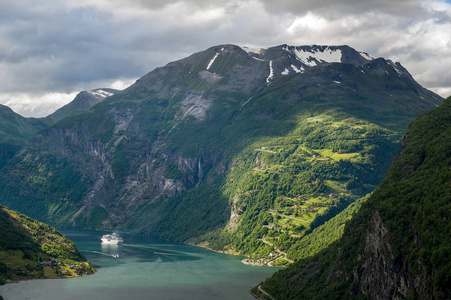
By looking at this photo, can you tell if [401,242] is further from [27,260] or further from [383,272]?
[27,260]

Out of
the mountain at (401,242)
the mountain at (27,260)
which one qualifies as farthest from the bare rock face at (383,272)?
the mountain at (27,260)

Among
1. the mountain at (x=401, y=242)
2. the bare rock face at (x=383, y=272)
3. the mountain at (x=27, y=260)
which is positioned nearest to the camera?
the mountain at (x=401, y=242)

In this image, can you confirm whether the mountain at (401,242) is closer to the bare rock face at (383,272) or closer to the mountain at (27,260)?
the bare rock face at (383,272)

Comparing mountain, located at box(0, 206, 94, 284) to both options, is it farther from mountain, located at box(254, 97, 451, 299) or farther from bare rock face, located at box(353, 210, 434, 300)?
bare rock face, located at box(353, 210, 434, 300)

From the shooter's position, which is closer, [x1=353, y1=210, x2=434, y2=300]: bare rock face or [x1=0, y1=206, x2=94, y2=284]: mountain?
[x1=353, y1=210, x2=434, y2=300]: bare rock face

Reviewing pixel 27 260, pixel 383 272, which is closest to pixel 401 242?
pixel 383 272

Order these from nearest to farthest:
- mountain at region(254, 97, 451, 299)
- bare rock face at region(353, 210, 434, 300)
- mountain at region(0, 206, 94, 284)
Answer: mountain at region(254, 97, 451, 299), bare rock face at region(353, 210, 434, 300), mountain at region(0, 206, 94, 284)

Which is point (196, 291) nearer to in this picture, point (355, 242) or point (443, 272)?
point (355, 242)

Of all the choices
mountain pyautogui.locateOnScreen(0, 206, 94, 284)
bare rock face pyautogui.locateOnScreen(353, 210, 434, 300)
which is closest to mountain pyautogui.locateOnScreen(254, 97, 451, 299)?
bare rock face pyautogui.locateOnScreen(353, 210, 434, 300)
